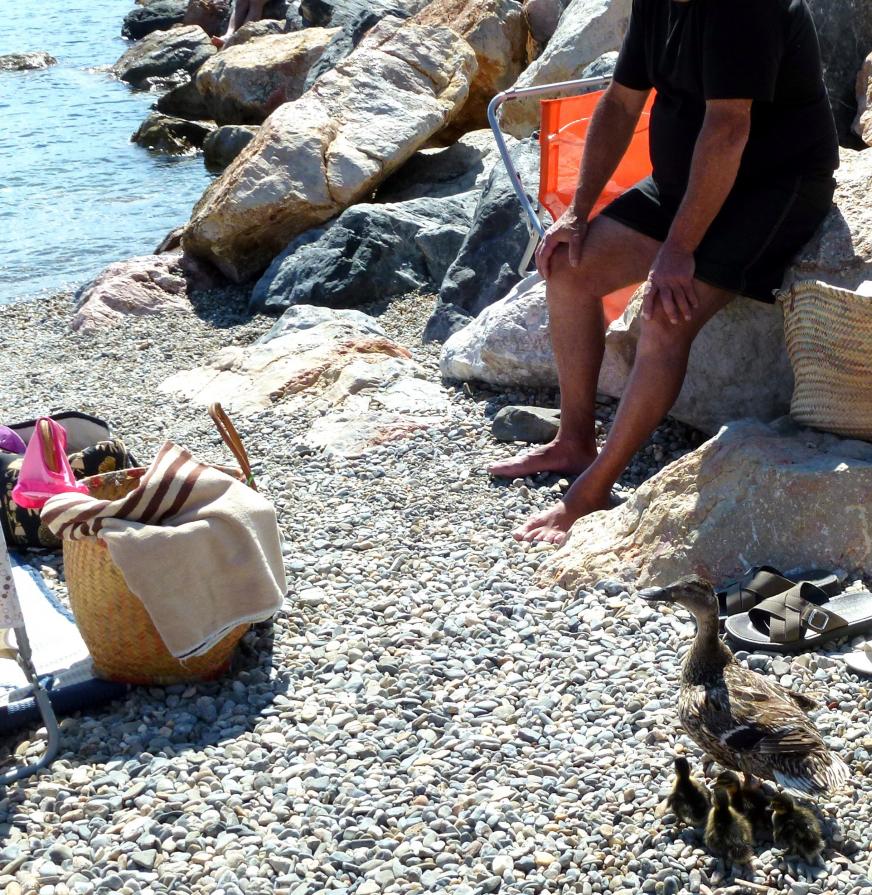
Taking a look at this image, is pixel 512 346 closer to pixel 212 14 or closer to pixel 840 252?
pixel 840 252

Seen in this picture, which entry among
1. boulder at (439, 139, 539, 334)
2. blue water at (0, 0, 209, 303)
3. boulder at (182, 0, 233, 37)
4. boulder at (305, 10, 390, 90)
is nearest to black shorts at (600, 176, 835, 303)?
boulder at (439, 139, 539, 334)

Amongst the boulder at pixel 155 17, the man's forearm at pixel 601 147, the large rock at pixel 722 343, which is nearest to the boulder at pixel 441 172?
the large rock at pixel 722 343

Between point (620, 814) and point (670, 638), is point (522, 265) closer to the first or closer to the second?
point (670, 638)

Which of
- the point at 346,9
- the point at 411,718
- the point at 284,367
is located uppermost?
the point at 411,718

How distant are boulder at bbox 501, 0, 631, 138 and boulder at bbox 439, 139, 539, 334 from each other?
7.33 ft

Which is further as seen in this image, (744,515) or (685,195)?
(685,195)

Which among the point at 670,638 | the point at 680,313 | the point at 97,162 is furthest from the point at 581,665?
the point at 97,162

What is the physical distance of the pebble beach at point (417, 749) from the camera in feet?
9.35

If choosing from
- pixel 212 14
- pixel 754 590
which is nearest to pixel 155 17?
pixel 212 14

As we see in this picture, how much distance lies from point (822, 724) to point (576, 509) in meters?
1.50

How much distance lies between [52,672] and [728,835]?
86.0 inches

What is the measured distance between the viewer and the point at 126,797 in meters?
3.22

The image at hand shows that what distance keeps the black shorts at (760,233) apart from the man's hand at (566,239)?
1.34 ft

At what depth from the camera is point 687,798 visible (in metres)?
2.83
